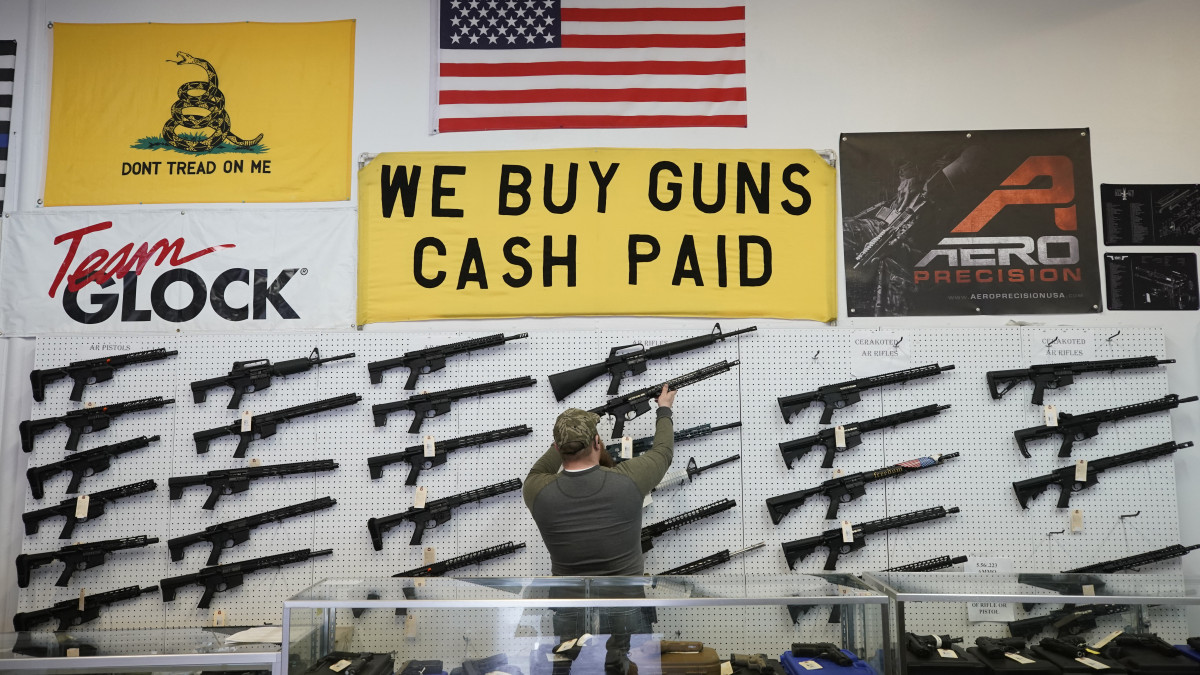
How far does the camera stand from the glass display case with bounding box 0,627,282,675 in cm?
278

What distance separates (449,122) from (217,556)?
123 inches

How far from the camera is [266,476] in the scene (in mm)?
5191

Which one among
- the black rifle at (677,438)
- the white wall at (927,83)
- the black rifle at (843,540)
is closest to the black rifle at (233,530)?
the black rifle at (677,438)

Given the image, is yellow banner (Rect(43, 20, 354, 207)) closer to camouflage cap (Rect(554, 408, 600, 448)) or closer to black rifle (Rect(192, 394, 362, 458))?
black rifle (Rect(192, 394, 362, 458))

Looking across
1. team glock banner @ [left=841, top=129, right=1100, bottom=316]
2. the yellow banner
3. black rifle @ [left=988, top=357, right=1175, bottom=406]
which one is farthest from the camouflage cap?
black rifle @ [left=988, top=357, right=1175, bottom=406]

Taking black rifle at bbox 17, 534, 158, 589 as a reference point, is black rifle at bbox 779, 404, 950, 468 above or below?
above

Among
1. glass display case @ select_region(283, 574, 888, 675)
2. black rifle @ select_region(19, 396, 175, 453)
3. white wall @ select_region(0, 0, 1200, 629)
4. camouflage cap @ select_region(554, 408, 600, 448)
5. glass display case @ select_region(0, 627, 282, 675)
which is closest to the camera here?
glass display case @ select_region(0, 627, 282, 675)

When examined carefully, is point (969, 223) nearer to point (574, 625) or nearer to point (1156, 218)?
point (1156, 218)

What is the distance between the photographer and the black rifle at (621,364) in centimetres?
512

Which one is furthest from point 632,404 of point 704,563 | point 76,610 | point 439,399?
point 76,610

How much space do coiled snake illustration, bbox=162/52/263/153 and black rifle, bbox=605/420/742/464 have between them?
317 cm

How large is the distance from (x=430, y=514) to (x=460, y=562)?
344 millimetres

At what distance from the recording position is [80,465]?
5117 millimetres

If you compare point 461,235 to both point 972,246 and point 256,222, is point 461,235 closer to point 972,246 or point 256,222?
point 256,222
